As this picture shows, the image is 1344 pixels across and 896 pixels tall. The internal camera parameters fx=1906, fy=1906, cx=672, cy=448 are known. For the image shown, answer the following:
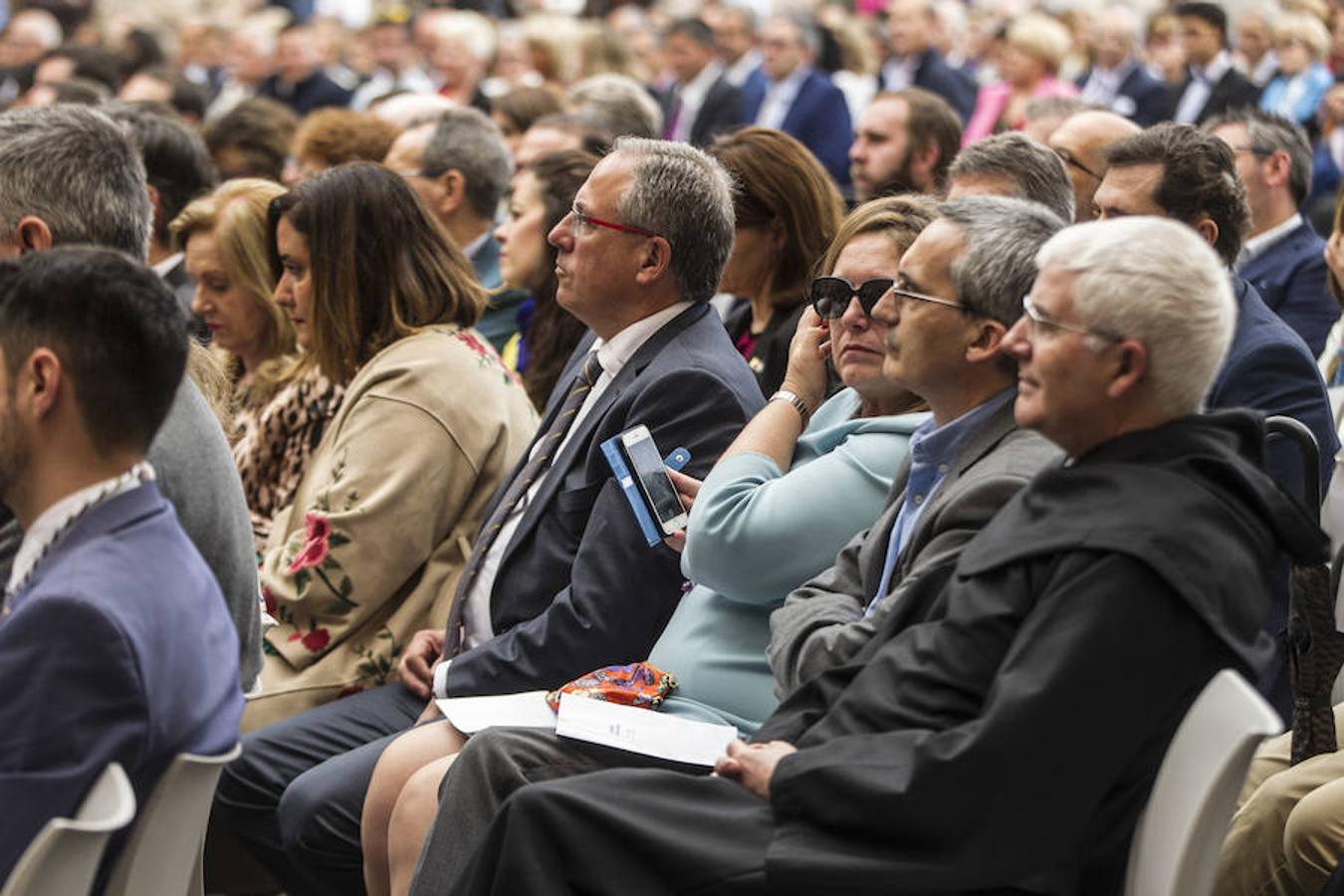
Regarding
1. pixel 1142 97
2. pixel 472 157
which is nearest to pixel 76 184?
pixel 472 157

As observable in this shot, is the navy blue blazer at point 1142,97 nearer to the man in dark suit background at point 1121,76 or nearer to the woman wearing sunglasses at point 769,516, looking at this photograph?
the man in dark suit background at point 1121,76

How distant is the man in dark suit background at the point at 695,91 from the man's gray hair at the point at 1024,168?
7.05m

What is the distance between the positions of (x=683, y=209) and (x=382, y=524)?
0.87 m

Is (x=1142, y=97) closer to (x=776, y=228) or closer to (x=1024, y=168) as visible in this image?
(x=1024, y=168)

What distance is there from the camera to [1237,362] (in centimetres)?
350

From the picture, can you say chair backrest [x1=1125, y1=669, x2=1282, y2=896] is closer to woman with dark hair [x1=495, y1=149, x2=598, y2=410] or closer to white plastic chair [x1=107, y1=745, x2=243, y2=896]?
white plastic chair [x1=107, y1=745, x2=243, y2=896]

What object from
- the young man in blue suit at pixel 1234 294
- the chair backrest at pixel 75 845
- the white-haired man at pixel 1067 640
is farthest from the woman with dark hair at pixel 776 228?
the chair backrest at pixel 75 845

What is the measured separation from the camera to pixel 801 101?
10711 mm

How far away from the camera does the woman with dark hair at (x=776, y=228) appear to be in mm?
4250

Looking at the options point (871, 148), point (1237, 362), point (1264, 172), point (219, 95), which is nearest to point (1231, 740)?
point (1237, 362)

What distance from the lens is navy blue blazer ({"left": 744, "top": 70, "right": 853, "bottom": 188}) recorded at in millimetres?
10508

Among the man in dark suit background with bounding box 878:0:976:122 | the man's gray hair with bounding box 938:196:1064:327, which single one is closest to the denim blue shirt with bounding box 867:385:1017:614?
the man's gray hair with bounding box 938:196:1064:327

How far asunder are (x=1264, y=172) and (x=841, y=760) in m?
3.17

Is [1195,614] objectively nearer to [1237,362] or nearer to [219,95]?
[1237,362]
